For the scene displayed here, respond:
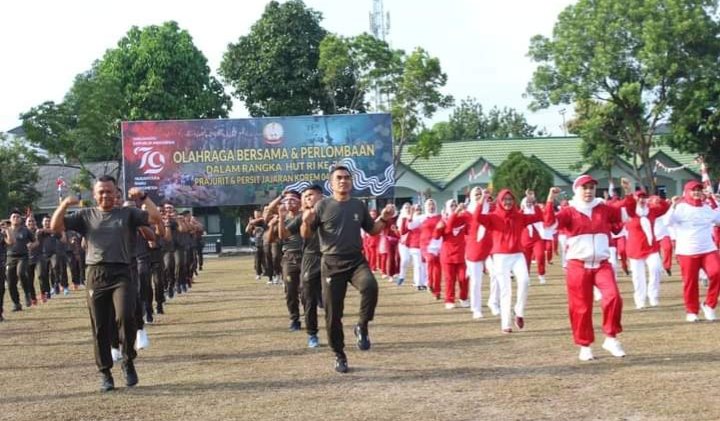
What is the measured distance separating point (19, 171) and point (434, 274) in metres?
46.9

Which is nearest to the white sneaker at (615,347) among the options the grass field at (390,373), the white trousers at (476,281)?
the grass field at (390,373)

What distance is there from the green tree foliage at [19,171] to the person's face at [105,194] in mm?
51719

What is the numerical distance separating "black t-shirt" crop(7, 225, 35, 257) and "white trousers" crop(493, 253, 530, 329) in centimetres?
1052

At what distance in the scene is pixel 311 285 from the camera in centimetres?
1243

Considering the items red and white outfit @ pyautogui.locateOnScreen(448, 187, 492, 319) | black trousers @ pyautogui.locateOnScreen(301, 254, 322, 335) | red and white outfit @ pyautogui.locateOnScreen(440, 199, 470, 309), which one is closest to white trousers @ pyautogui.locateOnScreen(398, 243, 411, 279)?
red and white outfit @ pyautogui.locateOnScreen(440, 199, 470, 309)

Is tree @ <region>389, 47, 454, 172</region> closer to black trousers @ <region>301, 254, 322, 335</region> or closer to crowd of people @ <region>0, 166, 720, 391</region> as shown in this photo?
crowd of people @ <region>0, 166, 720, 391</region>

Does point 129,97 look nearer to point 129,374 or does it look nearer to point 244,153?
point 244,153

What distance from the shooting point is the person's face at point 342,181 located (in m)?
10.7

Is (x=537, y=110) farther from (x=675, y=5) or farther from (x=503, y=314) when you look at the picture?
(x=503, y=314)

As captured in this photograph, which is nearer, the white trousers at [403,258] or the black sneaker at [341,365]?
the black sneaker at [341,365]

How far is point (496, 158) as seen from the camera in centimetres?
6425

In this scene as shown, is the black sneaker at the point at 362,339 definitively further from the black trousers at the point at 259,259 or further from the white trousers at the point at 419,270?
the black trousers at the point at 259,259

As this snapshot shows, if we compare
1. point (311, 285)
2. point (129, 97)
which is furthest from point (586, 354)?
point (129, 97)

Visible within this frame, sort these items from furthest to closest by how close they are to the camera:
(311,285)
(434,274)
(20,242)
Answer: (434,274), (20,242), (311,285)
